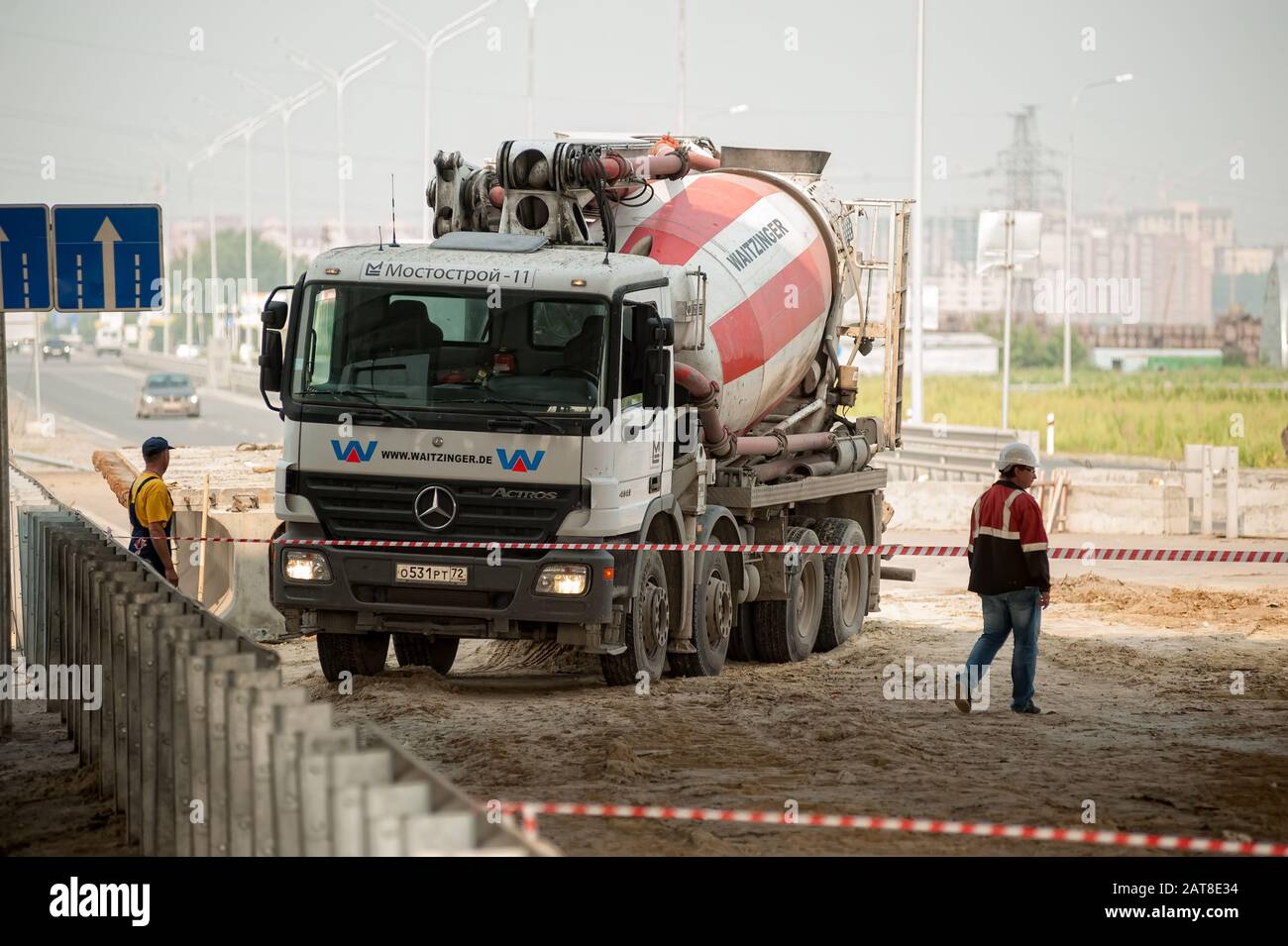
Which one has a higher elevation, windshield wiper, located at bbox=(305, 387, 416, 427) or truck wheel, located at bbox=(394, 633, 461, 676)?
windshield wiper, located at bbox=(305, 387, 416, 427)

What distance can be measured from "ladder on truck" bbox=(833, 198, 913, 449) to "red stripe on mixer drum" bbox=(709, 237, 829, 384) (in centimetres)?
75

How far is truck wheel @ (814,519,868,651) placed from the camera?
16984mm

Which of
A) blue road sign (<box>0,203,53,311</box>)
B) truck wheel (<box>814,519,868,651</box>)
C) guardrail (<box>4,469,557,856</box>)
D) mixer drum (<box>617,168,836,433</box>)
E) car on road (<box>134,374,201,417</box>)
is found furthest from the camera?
car on road (<box>134,374,201,417</box>)

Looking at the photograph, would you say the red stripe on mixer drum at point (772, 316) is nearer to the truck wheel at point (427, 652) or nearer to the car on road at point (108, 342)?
the truck wheel at point (427, 652)

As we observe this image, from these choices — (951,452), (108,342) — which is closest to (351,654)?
(951,452)

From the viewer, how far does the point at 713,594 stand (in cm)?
1442

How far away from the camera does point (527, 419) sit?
40.0 ft

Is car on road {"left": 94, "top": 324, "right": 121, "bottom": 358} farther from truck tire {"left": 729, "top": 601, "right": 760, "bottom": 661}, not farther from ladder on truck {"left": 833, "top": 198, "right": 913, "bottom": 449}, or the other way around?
truck tire {"left": 729, "top": 601, "right": 760, "bottom": 661}

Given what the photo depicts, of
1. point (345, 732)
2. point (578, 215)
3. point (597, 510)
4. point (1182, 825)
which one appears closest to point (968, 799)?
point (1182, 825)

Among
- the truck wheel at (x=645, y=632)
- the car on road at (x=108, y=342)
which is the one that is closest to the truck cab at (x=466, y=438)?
the truck wheel at (x=645, y=632)

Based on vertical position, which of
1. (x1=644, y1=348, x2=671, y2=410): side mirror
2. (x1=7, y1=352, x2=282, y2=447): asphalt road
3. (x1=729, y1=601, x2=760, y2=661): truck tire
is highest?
(x1=644, y1=348, x2=671, y2=410): side mirror

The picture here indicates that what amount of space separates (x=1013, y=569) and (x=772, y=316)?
150 inches

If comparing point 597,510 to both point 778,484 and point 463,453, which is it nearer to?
point 463,453

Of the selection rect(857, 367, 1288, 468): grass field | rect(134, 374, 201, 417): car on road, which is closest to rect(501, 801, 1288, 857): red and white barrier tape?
rect(857, 367, 1288, 468): grass field
